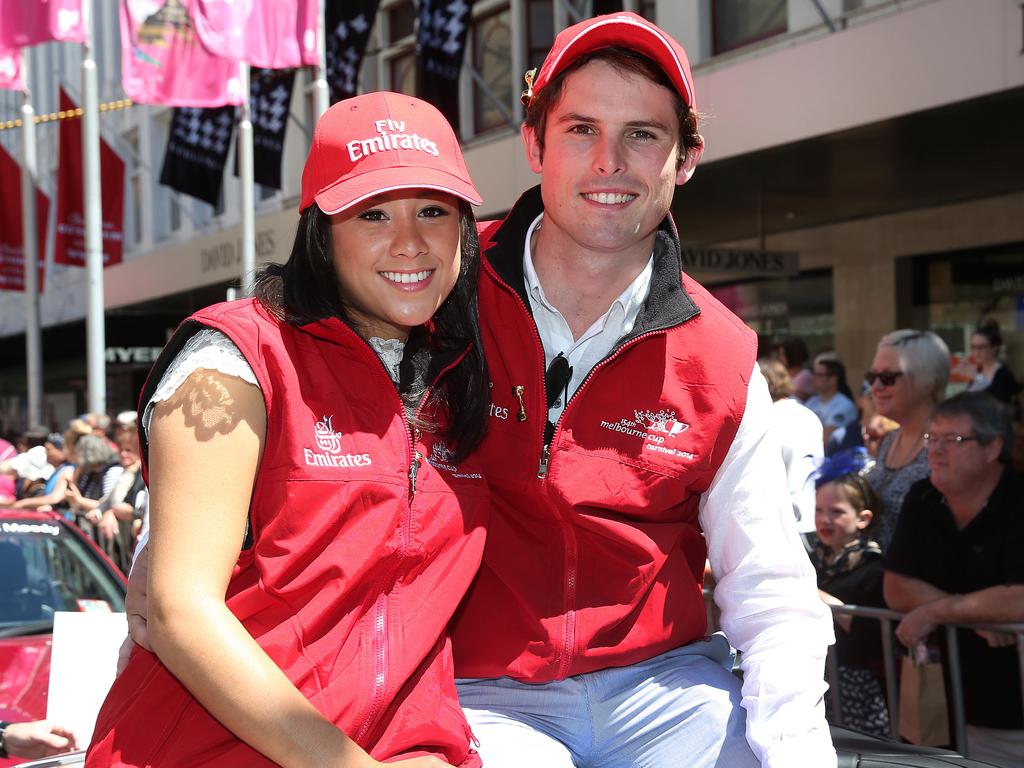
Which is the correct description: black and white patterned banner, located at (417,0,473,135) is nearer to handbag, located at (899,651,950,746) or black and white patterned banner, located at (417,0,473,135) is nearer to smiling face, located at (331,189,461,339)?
handbag, located at (899,651,950,746)

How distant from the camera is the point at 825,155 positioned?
39.7 ft

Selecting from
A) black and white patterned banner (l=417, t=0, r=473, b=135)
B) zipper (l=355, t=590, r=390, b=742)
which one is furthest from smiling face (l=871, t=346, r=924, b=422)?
black and white patterned banner (l=417, t=0, r=473, b=135)

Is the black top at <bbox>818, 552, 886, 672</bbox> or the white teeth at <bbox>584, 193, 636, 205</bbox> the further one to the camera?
the black top at <bbox>818, 552, 886, 672</bbox>

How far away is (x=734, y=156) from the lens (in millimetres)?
11938

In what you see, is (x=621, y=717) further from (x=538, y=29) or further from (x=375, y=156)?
(x=538, y=29)

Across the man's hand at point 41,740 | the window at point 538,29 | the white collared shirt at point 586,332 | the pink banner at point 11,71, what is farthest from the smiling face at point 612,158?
the pink banner at point 11,71

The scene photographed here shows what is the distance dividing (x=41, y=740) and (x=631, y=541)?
66.6 inches

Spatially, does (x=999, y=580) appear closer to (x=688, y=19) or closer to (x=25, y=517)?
(x=25, y=517)

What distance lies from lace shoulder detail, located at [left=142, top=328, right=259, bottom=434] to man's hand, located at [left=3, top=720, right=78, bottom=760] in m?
1.39

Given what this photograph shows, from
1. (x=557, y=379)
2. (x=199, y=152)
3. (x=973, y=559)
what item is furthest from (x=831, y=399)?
(x=199, y=152)

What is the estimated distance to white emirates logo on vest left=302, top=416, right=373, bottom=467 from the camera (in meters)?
2.15

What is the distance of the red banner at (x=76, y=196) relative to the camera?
1864cm

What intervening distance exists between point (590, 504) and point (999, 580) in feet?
9.39

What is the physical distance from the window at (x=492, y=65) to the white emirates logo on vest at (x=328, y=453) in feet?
50.3
